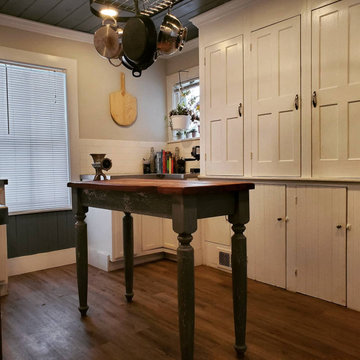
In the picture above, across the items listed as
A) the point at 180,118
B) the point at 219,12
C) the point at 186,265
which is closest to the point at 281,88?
the point at 219,12

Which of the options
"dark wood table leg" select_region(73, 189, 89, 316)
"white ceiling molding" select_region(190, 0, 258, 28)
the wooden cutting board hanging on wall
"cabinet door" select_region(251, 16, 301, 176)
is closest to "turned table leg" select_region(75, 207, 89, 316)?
"dark wood table leg" select_region(73, 189, 89, 316)

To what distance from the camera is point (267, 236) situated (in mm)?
3078

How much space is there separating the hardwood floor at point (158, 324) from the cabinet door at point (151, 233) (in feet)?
1.84

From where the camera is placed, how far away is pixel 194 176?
369 cm

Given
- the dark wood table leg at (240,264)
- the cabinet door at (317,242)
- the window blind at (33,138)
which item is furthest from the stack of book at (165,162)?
the dark wood table leg at (240,264)

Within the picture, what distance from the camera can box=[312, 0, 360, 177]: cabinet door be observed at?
8.14 ft

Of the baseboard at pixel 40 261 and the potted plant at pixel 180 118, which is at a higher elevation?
the potted plant at pixel 180 118

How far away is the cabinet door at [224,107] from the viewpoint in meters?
3.25

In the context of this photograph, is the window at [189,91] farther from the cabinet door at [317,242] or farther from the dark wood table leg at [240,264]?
the dark wood table leg at [240,264]

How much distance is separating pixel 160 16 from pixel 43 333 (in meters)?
2.89

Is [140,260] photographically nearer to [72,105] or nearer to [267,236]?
[267,236]

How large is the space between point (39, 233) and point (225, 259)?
192cm

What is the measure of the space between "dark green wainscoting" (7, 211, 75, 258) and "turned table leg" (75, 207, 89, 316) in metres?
1.41

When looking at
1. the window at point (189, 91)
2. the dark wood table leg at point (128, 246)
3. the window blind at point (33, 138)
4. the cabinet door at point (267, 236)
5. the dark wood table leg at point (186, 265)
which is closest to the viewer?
the dark wood table leg at point (186, 265)
